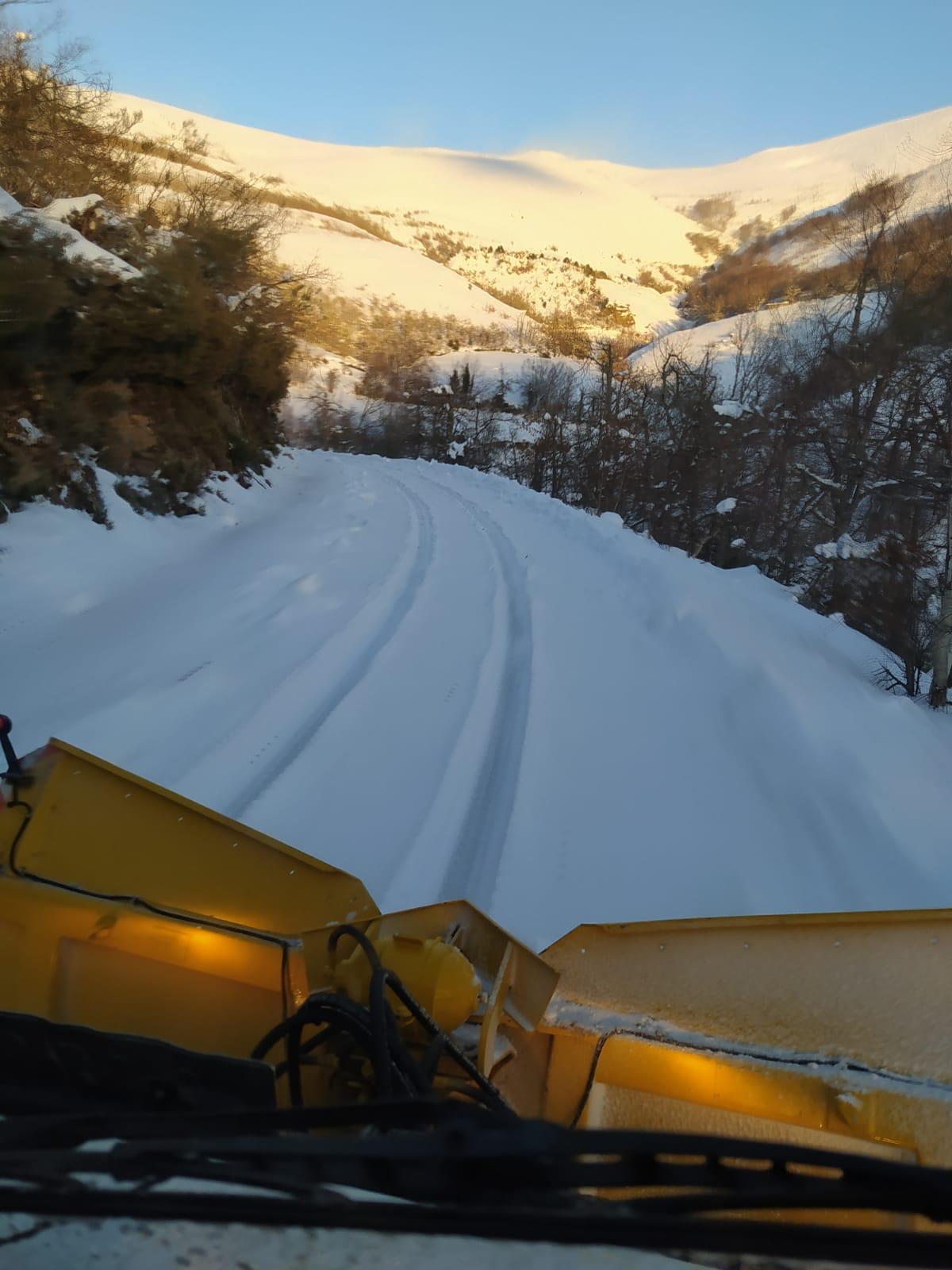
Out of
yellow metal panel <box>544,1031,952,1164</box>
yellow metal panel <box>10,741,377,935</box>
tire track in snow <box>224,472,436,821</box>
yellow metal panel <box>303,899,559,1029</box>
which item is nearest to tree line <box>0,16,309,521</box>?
tire track in snow <box>224,472,436,821</box>

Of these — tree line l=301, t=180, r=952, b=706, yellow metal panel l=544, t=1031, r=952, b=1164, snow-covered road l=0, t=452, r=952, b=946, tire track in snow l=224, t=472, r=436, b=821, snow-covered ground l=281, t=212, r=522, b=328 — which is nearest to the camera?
yellow metal panel l=544, t=1031, r=952, b=1164

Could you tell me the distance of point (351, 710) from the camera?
5.70 m

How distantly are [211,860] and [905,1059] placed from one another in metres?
2.04

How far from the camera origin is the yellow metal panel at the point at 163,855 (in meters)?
2.27

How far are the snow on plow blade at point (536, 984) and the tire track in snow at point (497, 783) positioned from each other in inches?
57.8

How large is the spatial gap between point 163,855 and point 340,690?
366 cm

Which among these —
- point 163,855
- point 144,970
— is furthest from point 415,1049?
point 163,855

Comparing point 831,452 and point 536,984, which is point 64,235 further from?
point 831,452

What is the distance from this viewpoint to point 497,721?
228 inches

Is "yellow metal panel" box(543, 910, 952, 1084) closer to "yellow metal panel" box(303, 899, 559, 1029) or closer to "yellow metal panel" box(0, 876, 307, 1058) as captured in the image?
"yellow metal panel" box(303, 899, 559, 1029)

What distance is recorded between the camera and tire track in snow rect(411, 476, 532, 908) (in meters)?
3.93

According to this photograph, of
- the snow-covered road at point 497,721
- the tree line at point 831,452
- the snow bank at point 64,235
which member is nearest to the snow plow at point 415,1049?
the snow-covered road at point 497,721

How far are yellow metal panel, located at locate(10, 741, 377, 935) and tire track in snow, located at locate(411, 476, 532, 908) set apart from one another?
1330 millimetres

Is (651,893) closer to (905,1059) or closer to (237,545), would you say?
(905,1059)
